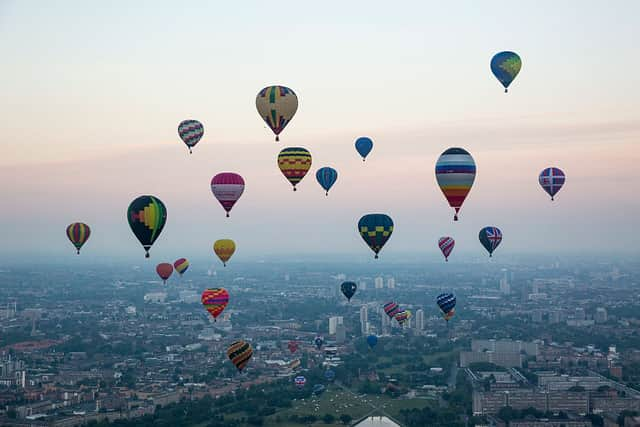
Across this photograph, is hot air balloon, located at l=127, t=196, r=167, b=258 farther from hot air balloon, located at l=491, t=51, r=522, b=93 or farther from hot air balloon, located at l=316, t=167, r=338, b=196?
hot air balloon, located at l=491, t=51, r=522, b=93

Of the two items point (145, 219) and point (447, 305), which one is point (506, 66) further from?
point (145, 219)

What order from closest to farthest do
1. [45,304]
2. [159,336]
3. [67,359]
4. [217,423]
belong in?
[217,423], [67,359], [159,336], [45,304]

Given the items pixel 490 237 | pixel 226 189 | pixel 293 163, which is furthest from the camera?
pixel 490 237

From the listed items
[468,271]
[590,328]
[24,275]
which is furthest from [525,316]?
[24,275]

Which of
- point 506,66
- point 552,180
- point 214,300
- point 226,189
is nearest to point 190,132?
point 226,189

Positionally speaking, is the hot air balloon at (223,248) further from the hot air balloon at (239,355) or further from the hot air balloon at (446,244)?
the hot air balloon at (446,244)

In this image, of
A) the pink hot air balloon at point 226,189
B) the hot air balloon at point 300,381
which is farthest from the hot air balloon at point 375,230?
the hot air balloon at point 300,381

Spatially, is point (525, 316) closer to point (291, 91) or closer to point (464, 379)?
point (464, 379)

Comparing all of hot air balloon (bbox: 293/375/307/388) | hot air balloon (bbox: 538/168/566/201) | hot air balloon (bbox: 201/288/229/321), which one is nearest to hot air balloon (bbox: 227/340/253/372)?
hot air balloon (bbox: 201/288/229/321)
